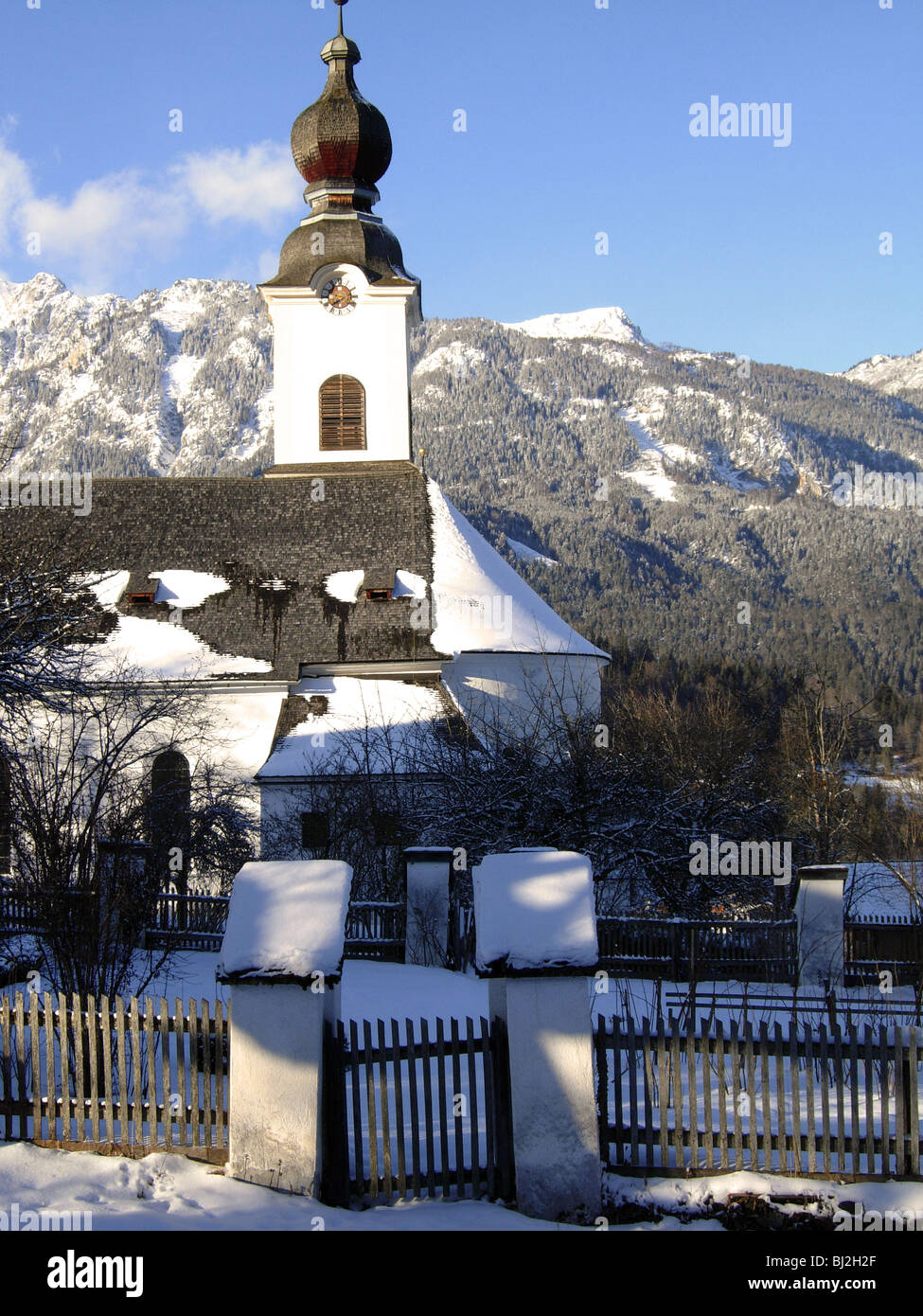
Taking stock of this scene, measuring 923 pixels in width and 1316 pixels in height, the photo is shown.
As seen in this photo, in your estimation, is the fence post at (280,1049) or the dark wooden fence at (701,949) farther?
the dark wooden fence at (701,949)

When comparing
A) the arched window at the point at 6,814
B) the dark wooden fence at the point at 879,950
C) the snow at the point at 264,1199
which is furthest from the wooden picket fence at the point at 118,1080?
the dark wooden fence at the point at 879,950

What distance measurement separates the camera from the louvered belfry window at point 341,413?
30.8 m

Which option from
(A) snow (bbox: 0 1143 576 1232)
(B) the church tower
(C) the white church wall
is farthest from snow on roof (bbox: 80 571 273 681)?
(A) snow (bbox: 0 1143 576 1232)

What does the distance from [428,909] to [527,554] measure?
474ft

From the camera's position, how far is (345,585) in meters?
26.9

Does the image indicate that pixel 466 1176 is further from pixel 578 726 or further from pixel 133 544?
pixel 133 544

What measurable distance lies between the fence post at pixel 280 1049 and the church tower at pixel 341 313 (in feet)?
80.1

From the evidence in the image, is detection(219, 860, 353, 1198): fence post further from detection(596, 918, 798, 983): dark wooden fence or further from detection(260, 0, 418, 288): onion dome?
detection(260, 0, 418, 288): onion dome

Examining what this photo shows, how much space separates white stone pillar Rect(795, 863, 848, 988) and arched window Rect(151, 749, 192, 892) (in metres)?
9.27

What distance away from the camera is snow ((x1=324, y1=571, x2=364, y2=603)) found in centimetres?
2664

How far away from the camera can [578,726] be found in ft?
61.9

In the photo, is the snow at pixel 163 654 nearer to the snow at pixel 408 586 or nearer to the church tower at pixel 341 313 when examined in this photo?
the snow at pixel 408 586
